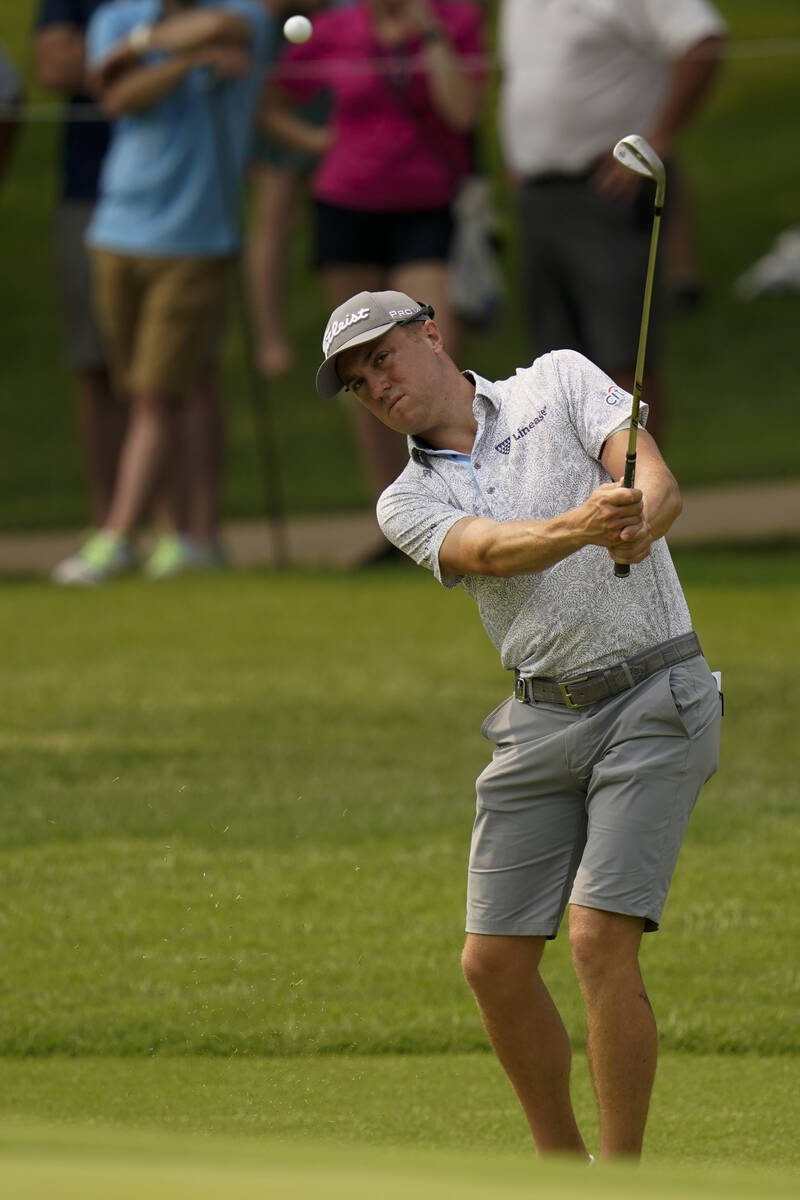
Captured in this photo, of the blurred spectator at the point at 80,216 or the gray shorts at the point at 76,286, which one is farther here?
the gray shorts at the point at 76,286

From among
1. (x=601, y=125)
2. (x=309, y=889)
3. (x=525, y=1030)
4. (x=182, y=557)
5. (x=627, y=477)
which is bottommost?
(x=182, y=557)

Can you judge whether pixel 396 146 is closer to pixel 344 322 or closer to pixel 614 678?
pixel 344 322

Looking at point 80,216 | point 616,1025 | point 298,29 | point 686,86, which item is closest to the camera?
point 616,1025

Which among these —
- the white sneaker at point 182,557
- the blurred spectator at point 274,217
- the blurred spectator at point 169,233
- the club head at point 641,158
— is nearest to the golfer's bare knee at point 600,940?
the club head at point 641,158

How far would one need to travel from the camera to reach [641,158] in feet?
14.0

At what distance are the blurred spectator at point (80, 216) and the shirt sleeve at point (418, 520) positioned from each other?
686cm

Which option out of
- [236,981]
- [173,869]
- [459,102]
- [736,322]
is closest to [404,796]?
[173,869]

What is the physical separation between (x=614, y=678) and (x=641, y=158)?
0.93 metres

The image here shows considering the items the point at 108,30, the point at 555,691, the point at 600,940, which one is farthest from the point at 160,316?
the point at 600,940

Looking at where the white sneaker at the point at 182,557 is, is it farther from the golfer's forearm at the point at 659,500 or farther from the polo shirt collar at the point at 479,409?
the golfer's forearm at the point at 659,500

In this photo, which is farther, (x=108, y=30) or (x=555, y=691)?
(x=108, y=30)

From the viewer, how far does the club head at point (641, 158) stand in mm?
4215

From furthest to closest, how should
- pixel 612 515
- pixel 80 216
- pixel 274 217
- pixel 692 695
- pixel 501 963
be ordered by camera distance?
pixel 274 217, pixel 80 216, pixel 501 963, pixel 692 695, pixel 612 515

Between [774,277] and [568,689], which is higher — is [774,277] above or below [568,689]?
below
